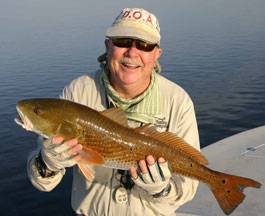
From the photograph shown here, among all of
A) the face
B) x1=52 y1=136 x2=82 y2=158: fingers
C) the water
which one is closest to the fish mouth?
x1=52 y1=136 x2=82 y2=158: fingers

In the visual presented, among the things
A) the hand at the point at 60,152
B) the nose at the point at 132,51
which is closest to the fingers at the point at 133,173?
the hand at the point at 60,152

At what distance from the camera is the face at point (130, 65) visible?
149 inches

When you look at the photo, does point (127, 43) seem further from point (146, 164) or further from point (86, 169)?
point (86, 169)

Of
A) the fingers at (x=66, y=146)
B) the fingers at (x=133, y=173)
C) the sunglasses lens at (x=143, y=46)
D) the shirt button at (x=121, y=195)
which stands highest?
the sunglasses lens at (x=143, y=46)

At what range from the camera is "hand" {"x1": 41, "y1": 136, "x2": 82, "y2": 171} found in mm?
3330

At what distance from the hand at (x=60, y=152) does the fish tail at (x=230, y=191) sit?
5.77 feet

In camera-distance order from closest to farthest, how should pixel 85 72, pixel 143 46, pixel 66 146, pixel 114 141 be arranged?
1. pixel 66 146
2. pixel 114 141
3. pixel 143 46
4. pixel 85 72

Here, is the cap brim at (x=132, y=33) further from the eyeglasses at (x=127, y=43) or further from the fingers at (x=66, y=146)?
the fingers at (x=66, y=146)

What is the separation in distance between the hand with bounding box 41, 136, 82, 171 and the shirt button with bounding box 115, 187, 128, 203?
2.36ft

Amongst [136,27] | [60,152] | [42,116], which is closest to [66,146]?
[60,152]

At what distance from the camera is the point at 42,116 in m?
3.46

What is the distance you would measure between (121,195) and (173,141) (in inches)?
38.4

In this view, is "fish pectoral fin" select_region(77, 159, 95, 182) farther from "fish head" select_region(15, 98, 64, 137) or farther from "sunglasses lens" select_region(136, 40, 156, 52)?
"sunglasses lens" select_region(136, 40, 156, 52)

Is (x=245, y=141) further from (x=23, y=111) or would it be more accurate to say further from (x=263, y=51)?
(x=263, y=51)
